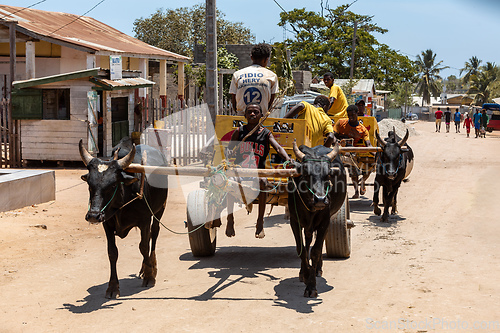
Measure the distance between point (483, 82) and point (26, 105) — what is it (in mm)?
69313

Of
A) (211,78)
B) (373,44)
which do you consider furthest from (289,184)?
(373,44)

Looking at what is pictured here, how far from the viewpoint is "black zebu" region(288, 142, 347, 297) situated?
6922 mm

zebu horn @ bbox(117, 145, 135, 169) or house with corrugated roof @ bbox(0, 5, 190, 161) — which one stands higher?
house with corrugated roof @ bbox(0, 5, 190, 161)

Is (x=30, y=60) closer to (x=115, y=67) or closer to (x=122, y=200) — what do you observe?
(x=115, y=67)

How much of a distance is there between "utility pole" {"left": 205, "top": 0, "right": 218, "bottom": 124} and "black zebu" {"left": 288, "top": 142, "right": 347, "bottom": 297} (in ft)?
23.3

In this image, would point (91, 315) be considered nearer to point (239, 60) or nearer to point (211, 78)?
point (211, 78)

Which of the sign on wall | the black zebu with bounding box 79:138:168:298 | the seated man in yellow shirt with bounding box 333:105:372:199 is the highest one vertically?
the sign on wall

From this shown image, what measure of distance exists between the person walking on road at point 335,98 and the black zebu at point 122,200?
18.8 ft

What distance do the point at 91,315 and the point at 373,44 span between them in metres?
51.6

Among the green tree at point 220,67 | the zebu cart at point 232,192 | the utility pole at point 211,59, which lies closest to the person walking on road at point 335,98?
the utility pole at point 211,59

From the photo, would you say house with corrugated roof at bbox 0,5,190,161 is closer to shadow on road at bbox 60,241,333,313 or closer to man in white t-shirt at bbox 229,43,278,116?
shadow on road at bbox 60,241,333,313

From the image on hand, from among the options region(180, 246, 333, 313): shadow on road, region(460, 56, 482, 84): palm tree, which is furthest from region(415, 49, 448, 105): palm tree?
region(180, 246, 333, 313): shadow on road

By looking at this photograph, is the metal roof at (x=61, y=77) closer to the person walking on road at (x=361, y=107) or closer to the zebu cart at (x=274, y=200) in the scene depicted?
the person walking on road at (x=361, y=107)

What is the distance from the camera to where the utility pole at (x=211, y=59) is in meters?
14.5
